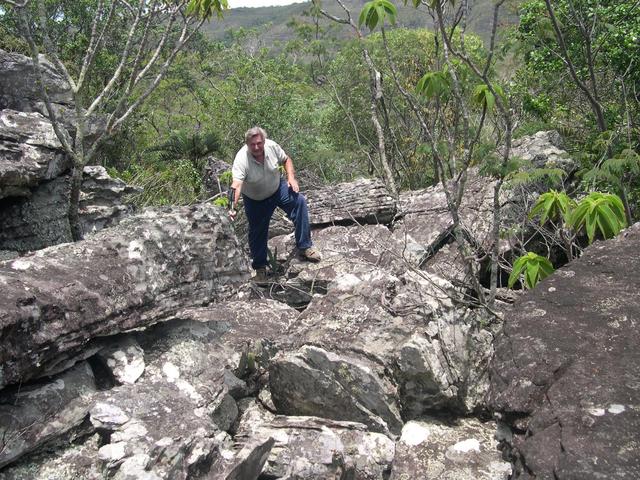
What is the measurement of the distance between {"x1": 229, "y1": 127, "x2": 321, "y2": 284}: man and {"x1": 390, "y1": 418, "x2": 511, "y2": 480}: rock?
3.01 meters

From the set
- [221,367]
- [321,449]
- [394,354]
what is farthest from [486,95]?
[221,367]

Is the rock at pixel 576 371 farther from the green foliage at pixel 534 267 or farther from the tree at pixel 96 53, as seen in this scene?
the tree at pixel 96 53

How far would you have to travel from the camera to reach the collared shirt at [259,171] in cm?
586

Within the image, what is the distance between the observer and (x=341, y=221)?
7250 mm

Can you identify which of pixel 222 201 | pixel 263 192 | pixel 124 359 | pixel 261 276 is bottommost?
pixel 261 276

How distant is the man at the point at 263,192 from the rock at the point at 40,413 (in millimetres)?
2599

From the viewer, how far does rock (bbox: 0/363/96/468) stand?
303cm

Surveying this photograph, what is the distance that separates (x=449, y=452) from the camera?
3.25 metres

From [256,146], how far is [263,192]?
56cm

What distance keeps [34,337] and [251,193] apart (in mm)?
3179

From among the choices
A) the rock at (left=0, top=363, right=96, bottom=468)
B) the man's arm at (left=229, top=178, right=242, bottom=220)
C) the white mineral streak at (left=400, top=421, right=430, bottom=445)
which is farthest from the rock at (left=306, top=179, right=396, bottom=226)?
the rock at (left=0, top=363, right=96, bottom=468)

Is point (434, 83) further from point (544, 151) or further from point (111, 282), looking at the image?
point (544, 151)

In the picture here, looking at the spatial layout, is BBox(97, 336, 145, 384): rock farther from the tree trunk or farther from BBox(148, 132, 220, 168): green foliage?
BBox(148, 132, 220, 168): green foliage

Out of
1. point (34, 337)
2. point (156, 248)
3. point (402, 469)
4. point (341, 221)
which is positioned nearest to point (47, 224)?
point (156, 248)
